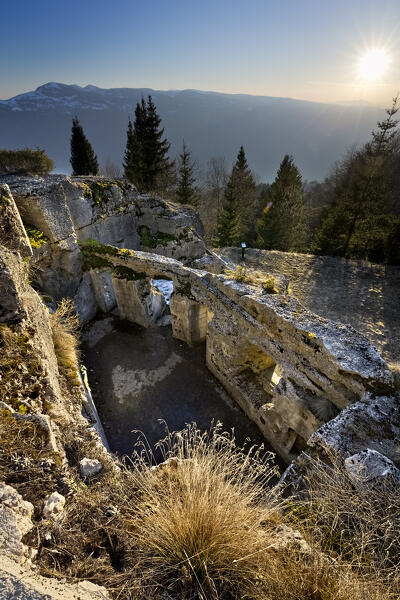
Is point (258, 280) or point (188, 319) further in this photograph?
point (188, 319)

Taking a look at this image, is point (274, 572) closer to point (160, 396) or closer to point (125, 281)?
point (160, 396)

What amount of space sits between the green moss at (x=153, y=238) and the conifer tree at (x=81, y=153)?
1549 cm

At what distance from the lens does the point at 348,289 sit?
15891 millimetres

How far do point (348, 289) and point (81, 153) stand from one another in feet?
88.5

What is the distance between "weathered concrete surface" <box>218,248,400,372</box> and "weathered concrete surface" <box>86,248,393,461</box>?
18.5ft

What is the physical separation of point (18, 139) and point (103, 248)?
8454 inches

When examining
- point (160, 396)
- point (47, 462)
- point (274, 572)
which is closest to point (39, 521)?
point (47, 462)

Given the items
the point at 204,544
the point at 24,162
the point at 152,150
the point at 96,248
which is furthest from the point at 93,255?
the point at 152,150

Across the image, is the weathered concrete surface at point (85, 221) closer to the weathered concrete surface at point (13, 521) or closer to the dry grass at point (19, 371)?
the dry grass at point (19, 371)

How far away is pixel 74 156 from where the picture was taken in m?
27.5

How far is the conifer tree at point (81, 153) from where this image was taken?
87.2 ft

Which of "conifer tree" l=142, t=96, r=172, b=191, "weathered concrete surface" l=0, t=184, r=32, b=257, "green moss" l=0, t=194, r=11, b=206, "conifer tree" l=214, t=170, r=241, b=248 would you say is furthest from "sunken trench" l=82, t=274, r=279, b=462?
"conifer tree" l=142, t=96, r=172, b=191

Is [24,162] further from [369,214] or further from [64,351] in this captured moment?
[369,214]

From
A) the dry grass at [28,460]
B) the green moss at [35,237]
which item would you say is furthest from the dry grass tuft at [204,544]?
the green moss at [35,237]
